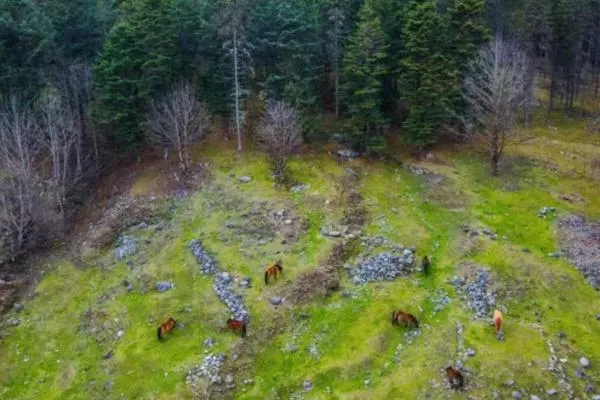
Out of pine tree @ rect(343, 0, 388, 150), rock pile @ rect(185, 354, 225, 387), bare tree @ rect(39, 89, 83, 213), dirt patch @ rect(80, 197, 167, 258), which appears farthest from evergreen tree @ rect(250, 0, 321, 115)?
rock pile @ rect(185, 354, 225, 387)

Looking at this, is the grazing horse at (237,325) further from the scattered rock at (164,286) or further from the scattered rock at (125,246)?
the scattered rock at (125,246)

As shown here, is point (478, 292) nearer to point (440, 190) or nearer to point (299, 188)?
point (440, 190)

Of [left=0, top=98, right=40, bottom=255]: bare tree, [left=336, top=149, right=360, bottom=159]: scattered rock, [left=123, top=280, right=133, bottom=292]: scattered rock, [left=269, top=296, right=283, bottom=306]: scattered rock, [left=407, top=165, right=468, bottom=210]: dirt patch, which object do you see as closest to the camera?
[left=269, top=296, right=283, bottom=306]: scattered rock

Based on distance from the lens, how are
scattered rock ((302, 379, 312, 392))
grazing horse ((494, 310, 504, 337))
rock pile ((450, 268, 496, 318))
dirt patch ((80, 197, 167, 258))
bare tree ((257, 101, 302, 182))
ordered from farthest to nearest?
bare tree ((257, 101, 302, 182)), dirt patch ((80, 197, 167, 258)), rock pile ((450, 268, 496, 318)), grazing horse ((494, 310, 504, 337)), scattered rock ((302, 379, 312, 392))

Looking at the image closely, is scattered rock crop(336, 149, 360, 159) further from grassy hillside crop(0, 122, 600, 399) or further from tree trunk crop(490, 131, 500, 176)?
tree trunk crop(490, 131, 500, 176)

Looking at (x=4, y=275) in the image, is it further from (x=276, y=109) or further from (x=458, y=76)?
(x=458, y=76)

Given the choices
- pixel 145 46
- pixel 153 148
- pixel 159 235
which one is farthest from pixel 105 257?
pixel 145 46
